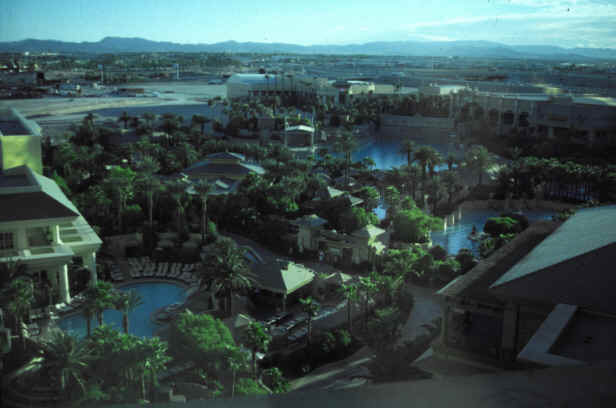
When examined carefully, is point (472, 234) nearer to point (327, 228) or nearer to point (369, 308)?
point (327, 228)

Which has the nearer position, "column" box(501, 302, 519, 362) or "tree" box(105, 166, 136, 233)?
"column" box(501, 302, 519, 362)

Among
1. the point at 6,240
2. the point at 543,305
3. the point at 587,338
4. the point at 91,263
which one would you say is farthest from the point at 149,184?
the point at 587,338

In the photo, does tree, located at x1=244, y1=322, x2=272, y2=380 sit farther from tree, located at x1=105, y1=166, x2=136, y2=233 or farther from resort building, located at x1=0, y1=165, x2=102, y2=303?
tree, located at x1=105, y1=166, x2=136, y2=233

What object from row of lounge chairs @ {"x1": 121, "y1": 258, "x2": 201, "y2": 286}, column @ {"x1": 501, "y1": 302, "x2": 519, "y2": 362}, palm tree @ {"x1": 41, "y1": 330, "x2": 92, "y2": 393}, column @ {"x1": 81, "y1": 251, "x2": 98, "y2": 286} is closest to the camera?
column @ {"x1": 501, "y1": 302, "x2": 519, "y2": 362}

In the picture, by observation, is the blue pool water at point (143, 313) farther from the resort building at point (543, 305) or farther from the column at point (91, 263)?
the resort building at point (543, 305)

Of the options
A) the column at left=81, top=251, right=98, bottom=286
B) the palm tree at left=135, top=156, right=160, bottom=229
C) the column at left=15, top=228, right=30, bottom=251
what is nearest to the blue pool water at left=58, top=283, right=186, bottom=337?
the column at left=81, top=251, right=98, bottom=286

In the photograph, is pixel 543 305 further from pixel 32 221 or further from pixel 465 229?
pixel 465 229

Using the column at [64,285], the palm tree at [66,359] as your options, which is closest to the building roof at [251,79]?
the column at [64,285]
